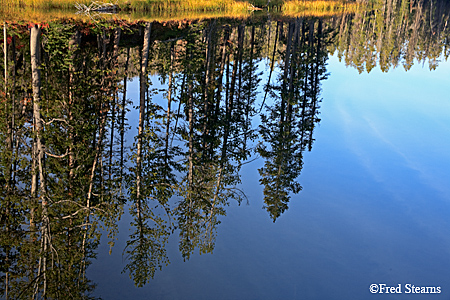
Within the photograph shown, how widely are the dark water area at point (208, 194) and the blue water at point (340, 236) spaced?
0.05 meters

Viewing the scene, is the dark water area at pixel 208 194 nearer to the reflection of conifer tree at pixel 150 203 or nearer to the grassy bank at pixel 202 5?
the reflection of conifer tree at pixel 150 203

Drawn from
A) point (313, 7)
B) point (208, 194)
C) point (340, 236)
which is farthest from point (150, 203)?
point (313, 7)

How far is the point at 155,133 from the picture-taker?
2075 cm

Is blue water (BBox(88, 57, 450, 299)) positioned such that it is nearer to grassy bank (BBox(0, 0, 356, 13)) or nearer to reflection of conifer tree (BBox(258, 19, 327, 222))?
reflection of conifer tree (BBox(258, 19, 327, 222))

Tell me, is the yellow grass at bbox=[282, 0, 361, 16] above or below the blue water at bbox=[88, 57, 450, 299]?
above

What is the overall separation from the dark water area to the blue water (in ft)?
0.16

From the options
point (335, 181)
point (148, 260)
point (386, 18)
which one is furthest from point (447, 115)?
point (386, 18)

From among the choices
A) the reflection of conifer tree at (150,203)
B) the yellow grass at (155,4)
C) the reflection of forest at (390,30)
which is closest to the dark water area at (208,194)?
the reflection of conifer tree at (150,203)

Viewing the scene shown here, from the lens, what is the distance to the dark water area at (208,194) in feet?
35.8

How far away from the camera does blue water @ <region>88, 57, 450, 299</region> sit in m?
10.7

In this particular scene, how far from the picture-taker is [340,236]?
13.2 metres

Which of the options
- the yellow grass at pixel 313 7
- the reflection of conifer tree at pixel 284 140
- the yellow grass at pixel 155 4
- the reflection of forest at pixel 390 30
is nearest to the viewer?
the reflection of conifer tree at pixel 284 140

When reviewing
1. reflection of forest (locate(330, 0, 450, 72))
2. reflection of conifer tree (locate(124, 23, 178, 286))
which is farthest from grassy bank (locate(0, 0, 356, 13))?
reflection of conifer tree (locate(124, 23, 178, 286))

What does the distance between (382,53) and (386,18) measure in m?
34.0
